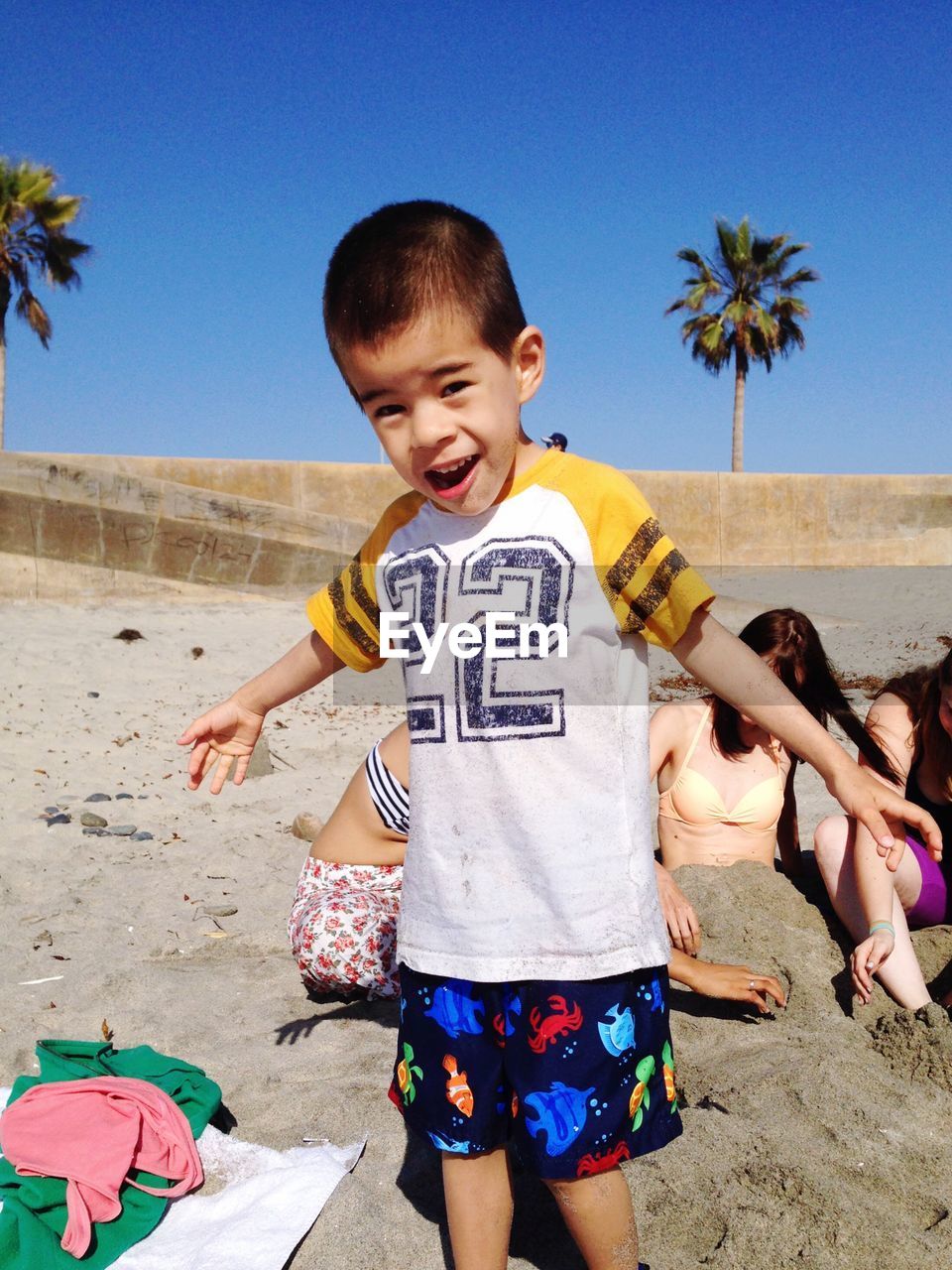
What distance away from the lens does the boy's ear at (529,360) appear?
1.74 m

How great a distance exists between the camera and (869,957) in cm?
276

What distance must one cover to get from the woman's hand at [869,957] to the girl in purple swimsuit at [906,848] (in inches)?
7.2

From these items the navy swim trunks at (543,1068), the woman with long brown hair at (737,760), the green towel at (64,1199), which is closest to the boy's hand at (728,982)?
the woman with long brown hair at (737,760)

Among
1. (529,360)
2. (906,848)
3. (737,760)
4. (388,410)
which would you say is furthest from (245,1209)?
(906,848)

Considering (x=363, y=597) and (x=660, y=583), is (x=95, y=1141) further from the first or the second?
(x=660, y=583)

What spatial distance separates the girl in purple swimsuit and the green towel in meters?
1.85

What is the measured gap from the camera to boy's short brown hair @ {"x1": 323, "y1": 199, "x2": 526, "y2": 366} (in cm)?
161

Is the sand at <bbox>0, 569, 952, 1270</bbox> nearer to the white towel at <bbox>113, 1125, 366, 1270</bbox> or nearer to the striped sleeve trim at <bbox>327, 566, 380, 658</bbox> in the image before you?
the white towel at <bbox>113, 1125, 366, 1270</bbox>

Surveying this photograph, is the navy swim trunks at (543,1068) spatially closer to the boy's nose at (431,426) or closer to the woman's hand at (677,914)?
the boy's nose at (431,426)

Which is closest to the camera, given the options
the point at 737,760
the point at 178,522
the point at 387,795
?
the point at 387,795

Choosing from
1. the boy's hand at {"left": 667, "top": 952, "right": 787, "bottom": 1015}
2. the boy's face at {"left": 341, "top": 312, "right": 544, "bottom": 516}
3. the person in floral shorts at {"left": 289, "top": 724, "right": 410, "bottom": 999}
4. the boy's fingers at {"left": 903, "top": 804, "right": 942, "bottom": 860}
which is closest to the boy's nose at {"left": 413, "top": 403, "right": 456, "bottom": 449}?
the boy's face at {"left": 341, "top": 312, "right": 544, "bottom": 516}

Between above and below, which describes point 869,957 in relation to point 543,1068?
below

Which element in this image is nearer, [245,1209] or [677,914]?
[245,1209]

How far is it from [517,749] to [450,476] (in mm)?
444
